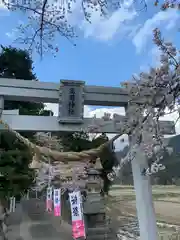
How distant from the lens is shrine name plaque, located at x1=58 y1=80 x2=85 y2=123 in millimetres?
3180

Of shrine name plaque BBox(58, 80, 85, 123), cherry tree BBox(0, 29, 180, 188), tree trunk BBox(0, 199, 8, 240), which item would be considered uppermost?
shrine name plaque BBox(58, 80, 85, 123)

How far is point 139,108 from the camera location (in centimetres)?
187

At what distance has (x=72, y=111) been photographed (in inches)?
126

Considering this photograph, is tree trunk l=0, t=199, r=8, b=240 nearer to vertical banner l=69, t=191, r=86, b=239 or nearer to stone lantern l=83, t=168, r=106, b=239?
stone lantern l=83, t=168, r=106, b=239

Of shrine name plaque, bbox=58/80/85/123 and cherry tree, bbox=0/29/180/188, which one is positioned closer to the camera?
cherry tree, bbox=0/29/180/188

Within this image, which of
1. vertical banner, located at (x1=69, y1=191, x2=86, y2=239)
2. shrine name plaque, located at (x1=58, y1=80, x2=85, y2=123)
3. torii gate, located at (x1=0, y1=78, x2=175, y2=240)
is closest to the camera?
torii gate, located at (x1=0, y1=78, x2=175, y2=240)

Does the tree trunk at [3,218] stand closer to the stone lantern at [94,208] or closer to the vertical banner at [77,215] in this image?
the stone lantern at [94,208]

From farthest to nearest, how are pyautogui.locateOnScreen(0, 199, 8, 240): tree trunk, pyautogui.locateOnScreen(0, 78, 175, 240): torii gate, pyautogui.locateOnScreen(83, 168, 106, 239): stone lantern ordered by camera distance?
pyautogui.locateOnScreen(83, 168, 106, 239): stone lantern, pyautogui.locateOnScreen(0, 199, 8, 240): tree trunk, pyautogui.locateOnScreen(0, 78, 175, 240): torii gate

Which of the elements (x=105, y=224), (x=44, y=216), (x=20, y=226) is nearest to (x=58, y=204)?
(x=105, y=224)

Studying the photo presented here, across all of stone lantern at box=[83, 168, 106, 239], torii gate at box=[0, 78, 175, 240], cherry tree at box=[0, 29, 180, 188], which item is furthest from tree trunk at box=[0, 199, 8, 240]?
cherry tree at box=[0, 29, 180, 188]

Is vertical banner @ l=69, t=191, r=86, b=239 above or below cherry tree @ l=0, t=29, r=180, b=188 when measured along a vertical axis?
below

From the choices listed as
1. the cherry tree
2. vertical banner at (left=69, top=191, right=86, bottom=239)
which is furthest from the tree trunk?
the cherry tree

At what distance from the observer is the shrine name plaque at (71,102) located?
10.4 ft

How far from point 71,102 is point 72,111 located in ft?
0.35
